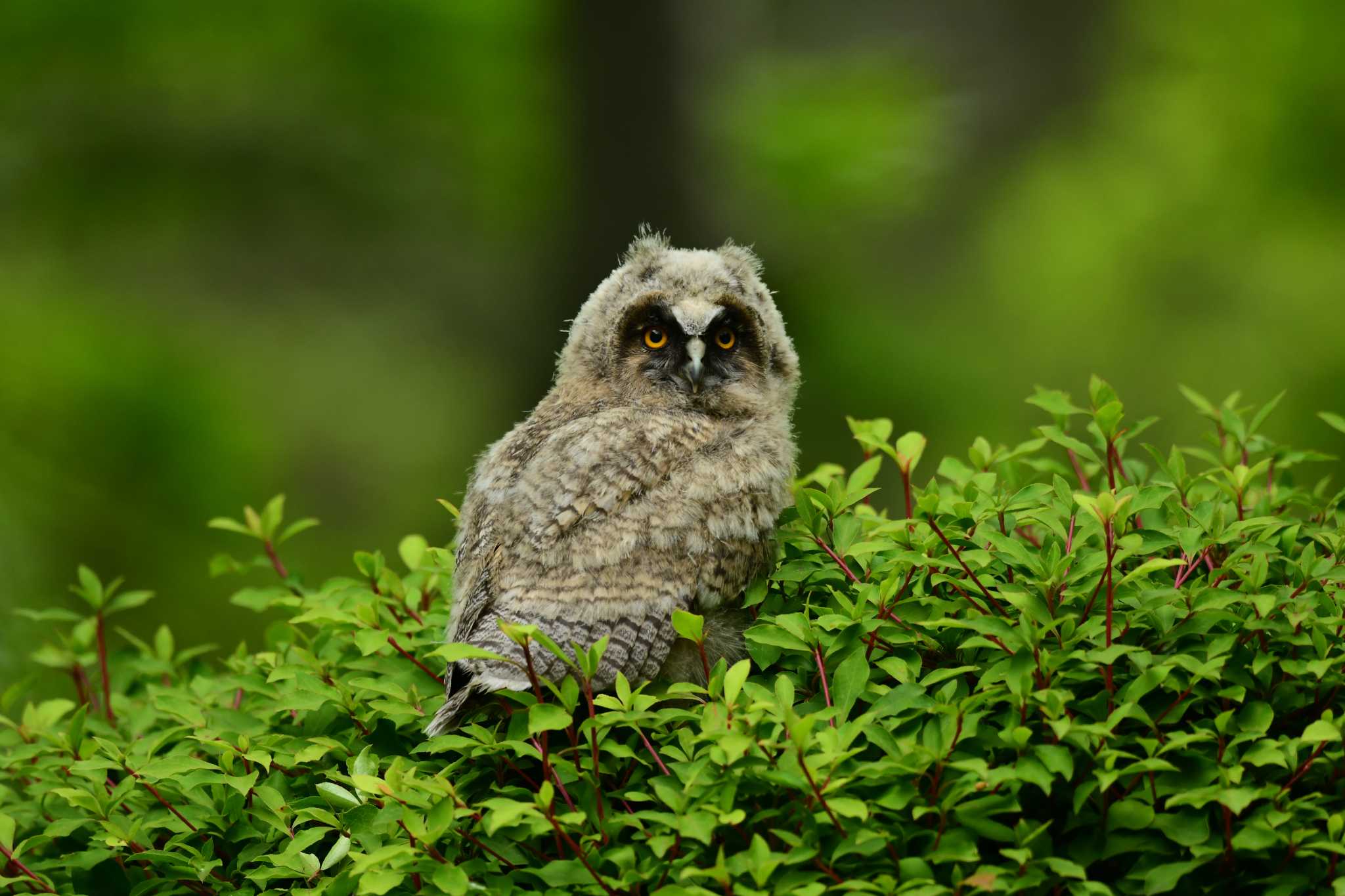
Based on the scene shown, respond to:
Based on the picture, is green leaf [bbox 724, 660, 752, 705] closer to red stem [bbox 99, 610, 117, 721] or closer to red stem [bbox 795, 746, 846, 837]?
red stem [bbox 795, 746, 846, 837]

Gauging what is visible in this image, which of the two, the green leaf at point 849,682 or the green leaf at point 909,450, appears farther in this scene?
the green leaf at point 909,450

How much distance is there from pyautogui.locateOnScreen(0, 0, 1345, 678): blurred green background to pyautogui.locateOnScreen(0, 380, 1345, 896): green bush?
403 centimetres

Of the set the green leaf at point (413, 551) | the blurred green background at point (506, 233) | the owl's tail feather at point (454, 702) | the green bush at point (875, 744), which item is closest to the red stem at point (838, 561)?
the green bush at point (875, 744)

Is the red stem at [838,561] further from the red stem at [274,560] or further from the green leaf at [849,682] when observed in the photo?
the red stem at [274,560]

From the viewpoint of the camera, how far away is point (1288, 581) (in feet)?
8.41

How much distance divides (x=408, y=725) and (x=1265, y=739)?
1.75 m

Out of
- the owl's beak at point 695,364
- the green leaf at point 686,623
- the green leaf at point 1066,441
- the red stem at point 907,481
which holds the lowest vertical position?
the green leaf at point 686,623

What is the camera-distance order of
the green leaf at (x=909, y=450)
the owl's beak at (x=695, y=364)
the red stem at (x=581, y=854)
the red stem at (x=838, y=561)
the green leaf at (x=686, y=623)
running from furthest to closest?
the owl's beak at (x=695, y=364), the green leaf at (x=909, y=450), the red stem at (x=838, y=561), the green leaf at (x=686, y=623), the red stem at (x=581, y=854)

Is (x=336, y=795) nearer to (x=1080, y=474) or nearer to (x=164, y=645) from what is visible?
(x=164, y=645)

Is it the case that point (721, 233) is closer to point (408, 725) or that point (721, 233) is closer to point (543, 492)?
point (543, 492)

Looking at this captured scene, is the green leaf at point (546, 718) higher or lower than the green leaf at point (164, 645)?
higher

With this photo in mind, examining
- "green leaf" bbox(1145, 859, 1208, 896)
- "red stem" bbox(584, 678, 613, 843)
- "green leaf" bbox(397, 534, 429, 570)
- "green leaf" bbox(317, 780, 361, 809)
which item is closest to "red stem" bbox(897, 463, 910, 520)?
"red stem" bbox(584, 678, 613, 843)

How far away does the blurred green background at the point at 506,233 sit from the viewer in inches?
290

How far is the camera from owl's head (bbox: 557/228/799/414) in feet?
11.9
